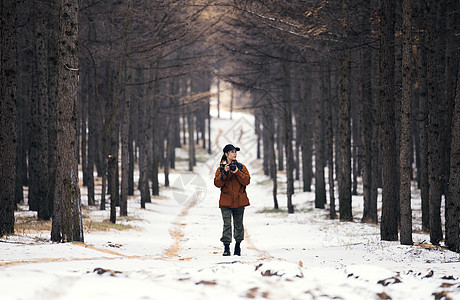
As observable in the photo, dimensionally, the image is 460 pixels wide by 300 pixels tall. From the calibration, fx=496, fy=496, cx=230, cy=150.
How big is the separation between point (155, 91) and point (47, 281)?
2335 centimetres

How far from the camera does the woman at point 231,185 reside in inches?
355

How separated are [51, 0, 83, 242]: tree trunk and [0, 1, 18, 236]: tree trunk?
7.10 ft

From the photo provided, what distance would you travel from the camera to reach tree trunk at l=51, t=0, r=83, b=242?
9.59m

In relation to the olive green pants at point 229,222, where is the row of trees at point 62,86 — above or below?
above

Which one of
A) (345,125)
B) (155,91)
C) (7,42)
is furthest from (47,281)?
(155,91)

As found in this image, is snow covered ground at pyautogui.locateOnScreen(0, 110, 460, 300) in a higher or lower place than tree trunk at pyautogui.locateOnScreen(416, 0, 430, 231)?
lower

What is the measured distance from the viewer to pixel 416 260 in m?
9.20

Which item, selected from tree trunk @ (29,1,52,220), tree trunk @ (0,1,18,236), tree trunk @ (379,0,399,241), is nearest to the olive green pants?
tree trunk @ (379,0,399,241)

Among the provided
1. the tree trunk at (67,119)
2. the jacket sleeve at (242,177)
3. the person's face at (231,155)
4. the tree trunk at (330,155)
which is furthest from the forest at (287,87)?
the jacket sleeve at (242,177)

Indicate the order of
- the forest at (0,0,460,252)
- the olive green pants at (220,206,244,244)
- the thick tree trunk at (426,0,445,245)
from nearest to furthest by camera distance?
the olive green pants at (220,206,244,244) → the forest at (0,0,460,252) → the thick tree trunk at (426,0,445,245)

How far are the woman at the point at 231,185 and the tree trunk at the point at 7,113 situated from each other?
5.26 meters

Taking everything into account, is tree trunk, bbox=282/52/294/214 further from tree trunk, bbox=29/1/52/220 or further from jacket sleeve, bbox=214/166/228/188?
jacket sleeve, bbox=214/166/228/188

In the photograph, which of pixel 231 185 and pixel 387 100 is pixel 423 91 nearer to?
pixel 387 100

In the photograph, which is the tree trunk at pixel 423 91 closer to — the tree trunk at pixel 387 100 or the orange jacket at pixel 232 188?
the tree trunk at pixel 387 100
